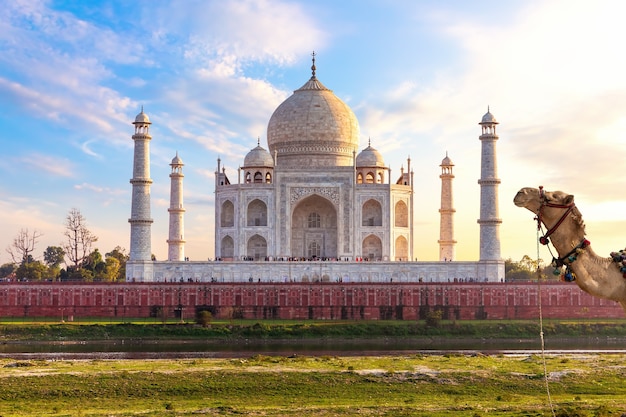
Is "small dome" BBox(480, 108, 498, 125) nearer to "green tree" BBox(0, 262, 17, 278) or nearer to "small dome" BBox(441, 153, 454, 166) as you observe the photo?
"small dome" BBox(441, 153, 454, 166)

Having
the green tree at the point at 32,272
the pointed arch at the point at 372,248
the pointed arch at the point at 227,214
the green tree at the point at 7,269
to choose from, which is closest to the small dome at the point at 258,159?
the pointed arch at the point at 227,214

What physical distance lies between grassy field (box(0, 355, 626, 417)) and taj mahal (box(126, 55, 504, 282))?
69.7ft

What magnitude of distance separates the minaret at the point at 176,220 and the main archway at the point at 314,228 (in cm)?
712

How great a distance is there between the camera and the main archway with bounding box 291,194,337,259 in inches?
2098

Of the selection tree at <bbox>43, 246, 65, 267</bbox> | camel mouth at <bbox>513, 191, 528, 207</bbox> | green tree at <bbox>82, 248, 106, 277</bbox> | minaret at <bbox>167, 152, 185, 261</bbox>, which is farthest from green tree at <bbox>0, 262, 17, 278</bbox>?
camel mouth at <bbox>513, 191, 528, 207</bbox>

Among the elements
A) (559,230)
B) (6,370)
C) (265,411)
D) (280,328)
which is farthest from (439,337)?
(559,230)

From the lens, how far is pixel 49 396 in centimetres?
1953

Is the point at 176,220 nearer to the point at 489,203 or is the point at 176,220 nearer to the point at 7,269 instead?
the point at 489,203

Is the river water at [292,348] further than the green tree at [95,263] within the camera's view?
No

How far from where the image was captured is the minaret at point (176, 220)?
54594 mm

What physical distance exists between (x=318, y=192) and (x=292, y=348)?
19.7 meters

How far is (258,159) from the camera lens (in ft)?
176

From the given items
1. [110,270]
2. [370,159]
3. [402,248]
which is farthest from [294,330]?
[110,270]

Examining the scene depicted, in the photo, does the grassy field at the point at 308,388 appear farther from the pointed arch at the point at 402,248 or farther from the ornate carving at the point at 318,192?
the pointed arch at the point at 402,248
